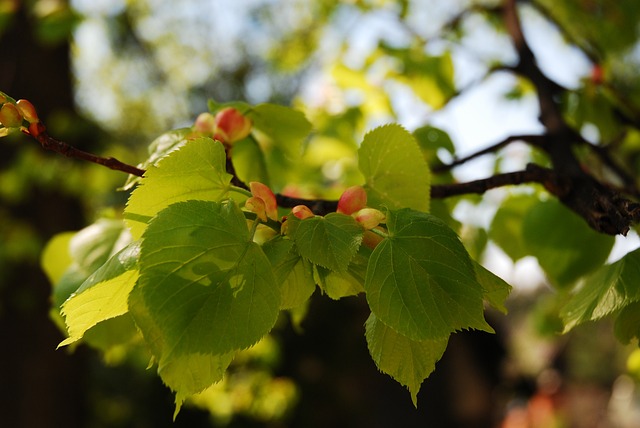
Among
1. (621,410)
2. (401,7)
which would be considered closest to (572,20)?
(401,7)

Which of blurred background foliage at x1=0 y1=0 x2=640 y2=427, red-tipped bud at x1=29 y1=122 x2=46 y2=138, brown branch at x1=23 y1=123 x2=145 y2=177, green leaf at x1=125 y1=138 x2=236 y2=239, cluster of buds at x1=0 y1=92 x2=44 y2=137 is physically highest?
cluster of buds at x1=0 y1=92 x2=44 y2=137

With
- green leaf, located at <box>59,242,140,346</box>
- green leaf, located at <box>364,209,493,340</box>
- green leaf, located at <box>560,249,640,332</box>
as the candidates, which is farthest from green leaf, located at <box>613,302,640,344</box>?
green leaf, located at <box>59,242,140,346</box>

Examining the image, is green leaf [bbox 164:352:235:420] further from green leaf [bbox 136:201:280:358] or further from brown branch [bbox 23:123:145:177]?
brown branch [bbox 23:123:145:177]

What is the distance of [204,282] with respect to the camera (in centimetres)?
43

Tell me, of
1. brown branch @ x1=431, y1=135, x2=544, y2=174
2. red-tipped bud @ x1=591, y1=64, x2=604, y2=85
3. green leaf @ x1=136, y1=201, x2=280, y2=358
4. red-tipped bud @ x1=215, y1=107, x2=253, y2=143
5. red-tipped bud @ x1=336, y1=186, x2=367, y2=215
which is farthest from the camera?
red-tipped bud @ x1=591, y1=64, x2=604, y2=85

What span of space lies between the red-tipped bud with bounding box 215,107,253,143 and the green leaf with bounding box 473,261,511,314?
1.03 feet

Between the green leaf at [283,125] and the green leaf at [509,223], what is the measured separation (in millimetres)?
376

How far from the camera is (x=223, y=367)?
43 cm

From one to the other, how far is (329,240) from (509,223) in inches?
24.3

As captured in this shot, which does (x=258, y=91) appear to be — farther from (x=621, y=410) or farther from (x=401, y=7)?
(x=621, y=410)

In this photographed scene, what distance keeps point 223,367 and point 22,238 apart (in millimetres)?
2664

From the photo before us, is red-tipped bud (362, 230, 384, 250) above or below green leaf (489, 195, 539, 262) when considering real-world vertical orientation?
above

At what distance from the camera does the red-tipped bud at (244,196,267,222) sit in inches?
19.5

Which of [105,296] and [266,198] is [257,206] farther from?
[105,296]
